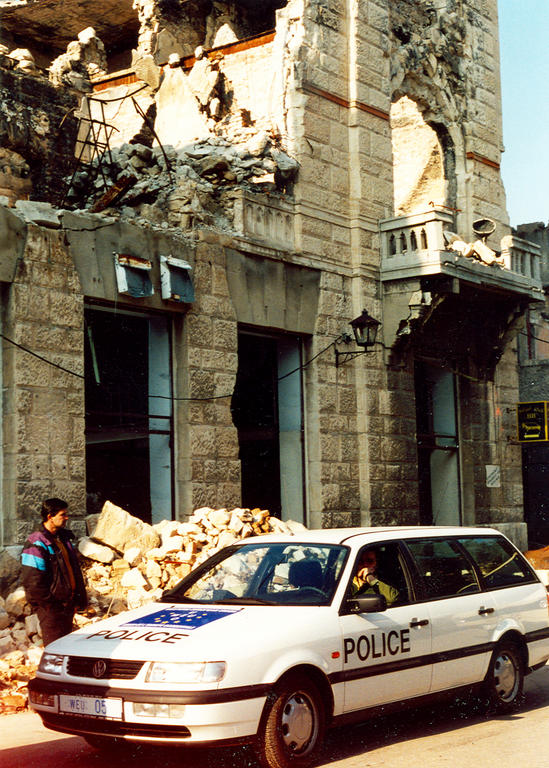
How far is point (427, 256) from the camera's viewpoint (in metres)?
17.9

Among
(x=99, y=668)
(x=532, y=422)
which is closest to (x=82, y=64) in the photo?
(x=532, y=422)

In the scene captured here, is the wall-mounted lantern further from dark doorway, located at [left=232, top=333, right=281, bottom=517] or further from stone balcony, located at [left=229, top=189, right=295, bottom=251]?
stone balcony, located at [left=229, top=189, right=295, bottom=251]

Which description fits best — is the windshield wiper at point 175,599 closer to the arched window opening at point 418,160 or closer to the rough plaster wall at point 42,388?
the rough plaster wall at point 42,388

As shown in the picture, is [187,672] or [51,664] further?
[51,664]

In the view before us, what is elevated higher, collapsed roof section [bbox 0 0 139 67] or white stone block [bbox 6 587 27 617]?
collapsed roof section [bbox 0 0 139 67]

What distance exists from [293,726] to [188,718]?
82 cm

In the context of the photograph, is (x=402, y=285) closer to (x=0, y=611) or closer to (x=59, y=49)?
(x=0, y=611)

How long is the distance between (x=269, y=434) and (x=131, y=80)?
24.1ft

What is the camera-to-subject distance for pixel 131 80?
65.1ft

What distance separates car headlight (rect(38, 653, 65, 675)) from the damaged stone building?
17.0 feet

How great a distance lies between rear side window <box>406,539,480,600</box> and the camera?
8516 mm

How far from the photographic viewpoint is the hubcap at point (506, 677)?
29.4 feet

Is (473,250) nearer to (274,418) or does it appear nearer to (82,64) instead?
(274,418)

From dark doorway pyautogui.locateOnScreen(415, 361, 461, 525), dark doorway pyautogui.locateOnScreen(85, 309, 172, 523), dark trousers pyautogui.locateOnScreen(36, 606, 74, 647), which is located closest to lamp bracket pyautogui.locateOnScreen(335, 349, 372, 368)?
dark doorway pyautogui.locateOnScreen(415, 361, 461, 525)
